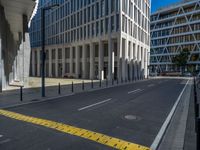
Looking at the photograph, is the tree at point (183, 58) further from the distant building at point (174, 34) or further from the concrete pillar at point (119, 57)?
the concrete pillar at point (119, 57)

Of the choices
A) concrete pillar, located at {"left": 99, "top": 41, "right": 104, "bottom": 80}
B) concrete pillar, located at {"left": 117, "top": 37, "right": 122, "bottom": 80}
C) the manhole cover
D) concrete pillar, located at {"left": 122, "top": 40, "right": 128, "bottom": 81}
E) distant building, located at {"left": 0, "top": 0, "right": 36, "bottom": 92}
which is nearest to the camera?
the manhole cover

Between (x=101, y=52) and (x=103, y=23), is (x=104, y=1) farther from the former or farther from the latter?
(x=101, y=52)

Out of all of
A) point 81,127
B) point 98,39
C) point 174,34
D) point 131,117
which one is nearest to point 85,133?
point 81,127

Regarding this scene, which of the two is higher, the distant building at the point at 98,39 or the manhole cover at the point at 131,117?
the distant building at the point at 98,39

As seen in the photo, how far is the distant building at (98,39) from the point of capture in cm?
4097

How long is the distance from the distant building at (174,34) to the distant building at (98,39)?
29960mm

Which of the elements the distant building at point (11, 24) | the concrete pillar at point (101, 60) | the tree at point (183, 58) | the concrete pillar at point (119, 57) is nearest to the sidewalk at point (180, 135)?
the distant building at point (11, 24)

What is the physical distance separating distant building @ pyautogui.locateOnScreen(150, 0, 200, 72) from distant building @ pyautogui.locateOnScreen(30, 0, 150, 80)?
30.0 m

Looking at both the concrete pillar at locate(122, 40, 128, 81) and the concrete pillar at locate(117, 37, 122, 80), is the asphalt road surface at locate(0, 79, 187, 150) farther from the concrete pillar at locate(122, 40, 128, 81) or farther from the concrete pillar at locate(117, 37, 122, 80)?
the concrete pillar at locate(122, 40, 128, 81)

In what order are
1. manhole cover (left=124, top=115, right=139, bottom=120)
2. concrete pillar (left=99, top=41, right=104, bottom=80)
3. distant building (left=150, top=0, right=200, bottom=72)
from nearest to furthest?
manhole cover (left=124, top=115, right=139, bottom=120)
concrete pillar (left=99, top=41, right=104, bottom=80)
distant building (left=150, top=0, right=200, bottom=72)

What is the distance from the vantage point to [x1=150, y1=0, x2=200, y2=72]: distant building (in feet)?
257

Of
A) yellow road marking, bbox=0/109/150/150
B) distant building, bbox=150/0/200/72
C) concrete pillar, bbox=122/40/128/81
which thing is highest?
distant building, bbox=150/0/200/72

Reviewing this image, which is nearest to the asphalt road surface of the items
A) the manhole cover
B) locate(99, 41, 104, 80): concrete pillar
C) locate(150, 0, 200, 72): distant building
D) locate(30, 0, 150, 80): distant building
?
the manhole cover

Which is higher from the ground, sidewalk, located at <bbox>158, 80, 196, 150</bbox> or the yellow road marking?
the yellow road marking
